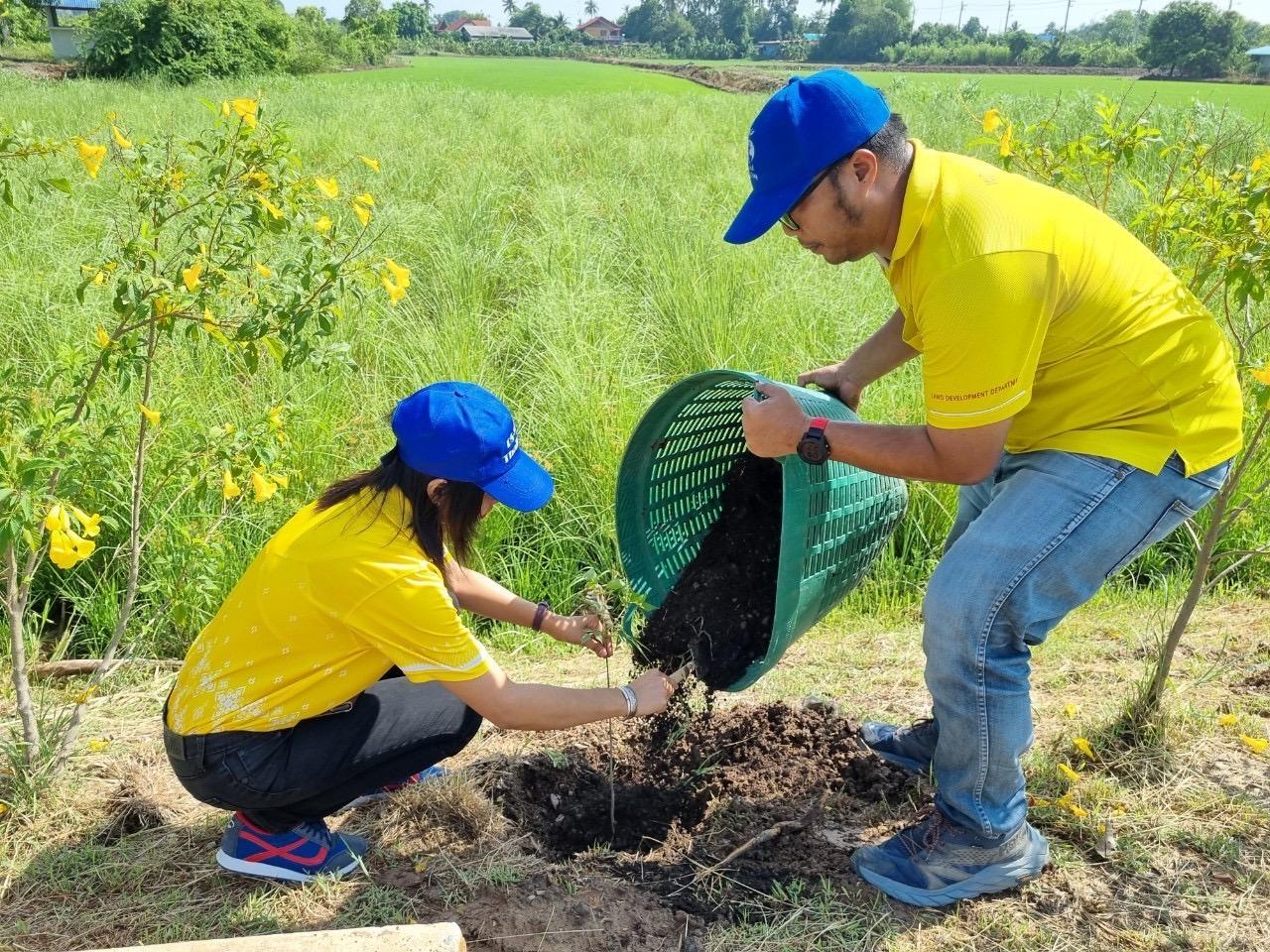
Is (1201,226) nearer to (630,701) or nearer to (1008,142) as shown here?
(1008,142)

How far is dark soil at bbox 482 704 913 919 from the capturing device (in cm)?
219

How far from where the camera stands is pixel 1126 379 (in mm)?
1748

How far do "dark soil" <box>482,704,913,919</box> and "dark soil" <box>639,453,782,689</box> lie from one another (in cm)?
32

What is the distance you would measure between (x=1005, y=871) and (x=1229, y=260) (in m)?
1.43

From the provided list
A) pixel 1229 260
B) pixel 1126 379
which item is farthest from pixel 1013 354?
pixel 1229 260

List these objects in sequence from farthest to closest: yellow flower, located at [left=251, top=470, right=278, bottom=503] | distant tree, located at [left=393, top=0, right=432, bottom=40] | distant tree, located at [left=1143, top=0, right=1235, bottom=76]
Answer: distant tree, located at [left=393, top=0, right=432, bottom=40], distant tree, located at [left=1143, top=0, right=1235, bottom=76], yellow flower, located at [left=251, top=470, right=278, bottom=503]

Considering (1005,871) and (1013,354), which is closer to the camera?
(1013,354)

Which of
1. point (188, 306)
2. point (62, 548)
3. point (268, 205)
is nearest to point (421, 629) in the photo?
Answer: point (62, 548)

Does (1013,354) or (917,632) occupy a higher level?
(1013,354)

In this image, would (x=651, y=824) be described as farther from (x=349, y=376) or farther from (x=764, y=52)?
(x=764, y=52)

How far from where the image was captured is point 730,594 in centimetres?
234

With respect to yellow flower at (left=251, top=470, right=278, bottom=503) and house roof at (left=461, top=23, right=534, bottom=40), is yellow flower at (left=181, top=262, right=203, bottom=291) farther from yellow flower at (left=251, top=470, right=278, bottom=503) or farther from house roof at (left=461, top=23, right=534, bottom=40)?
house roof at (left=461, top=23, right=534, bottom=40)

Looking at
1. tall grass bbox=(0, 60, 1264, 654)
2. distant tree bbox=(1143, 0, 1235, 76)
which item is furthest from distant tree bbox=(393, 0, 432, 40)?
tall grass bbox=(0, 60, 1264, 654)

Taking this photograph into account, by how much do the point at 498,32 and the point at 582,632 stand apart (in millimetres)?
112952
